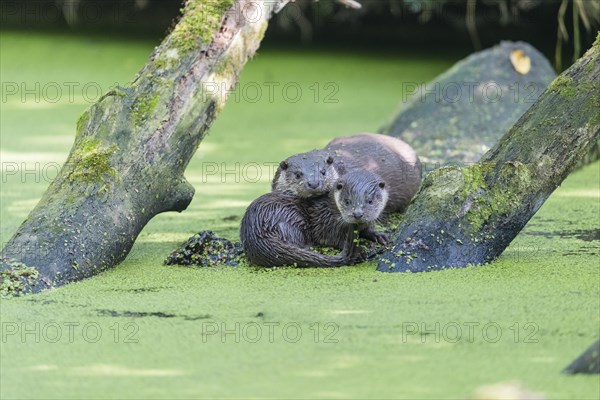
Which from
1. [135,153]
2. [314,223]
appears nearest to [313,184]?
[314,223]

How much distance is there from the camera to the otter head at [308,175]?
484 cm

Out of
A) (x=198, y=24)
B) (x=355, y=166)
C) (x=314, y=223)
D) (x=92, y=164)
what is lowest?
(x=314, y=223)

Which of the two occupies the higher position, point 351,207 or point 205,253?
point 351,207

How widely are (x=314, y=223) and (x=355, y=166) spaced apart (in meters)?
0.56

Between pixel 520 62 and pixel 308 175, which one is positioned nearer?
pixel 308 175

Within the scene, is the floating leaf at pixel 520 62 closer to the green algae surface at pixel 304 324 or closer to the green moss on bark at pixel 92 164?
the green algae surface at pixel 304 324

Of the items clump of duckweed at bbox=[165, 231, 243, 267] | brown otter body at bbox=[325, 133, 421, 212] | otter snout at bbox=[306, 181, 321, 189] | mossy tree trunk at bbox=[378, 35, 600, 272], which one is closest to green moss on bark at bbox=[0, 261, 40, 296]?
clump of duckweed at bbox=[165, 231, 243, 267]

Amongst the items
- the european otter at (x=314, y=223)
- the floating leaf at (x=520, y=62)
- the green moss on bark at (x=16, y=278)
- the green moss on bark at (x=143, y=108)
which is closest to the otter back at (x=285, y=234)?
the european otter at (x=314, y=223)

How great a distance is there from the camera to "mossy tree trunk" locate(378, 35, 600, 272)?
14.2 feet

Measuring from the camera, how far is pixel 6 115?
26.7 ft

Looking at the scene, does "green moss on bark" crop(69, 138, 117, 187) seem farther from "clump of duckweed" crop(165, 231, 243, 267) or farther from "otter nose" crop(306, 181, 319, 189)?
"otter nose" crop(306, 181, 319, 189)

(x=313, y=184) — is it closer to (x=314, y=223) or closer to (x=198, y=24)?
(x=314, y=223)

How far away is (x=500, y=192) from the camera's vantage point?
4379 millimetres

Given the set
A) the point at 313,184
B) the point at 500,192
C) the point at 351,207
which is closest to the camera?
the point at 500,192
